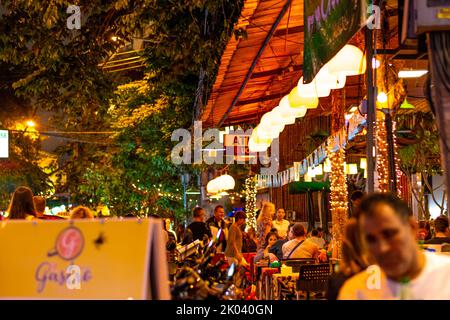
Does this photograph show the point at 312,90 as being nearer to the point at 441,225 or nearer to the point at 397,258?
the point at 441,225

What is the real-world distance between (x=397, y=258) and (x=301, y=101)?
27.6ft

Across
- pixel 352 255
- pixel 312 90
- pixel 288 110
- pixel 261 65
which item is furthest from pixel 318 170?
pixel 352 255

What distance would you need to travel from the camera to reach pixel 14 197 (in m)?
8.41

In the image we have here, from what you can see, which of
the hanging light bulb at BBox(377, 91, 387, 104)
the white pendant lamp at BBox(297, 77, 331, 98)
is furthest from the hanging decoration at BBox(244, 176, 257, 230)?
the hanging light bulb at BBox(377, 91, 387, 104)

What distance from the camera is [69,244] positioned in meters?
4.35

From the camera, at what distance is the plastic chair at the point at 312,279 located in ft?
36.4

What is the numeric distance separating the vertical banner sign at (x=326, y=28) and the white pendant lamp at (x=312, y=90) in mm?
1876

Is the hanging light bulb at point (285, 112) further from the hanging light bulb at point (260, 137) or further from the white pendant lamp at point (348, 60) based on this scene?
the white pendant lamp at point (348, 60)

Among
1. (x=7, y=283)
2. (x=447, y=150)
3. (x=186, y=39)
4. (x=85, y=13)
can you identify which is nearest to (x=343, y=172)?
(x=186, y=39)

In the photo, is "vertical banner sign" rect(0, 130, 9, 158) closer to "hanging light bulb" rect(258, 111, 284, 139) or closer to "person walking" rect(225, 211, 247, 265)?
"hanging light bulb" rect(258, 111, 284, 139)

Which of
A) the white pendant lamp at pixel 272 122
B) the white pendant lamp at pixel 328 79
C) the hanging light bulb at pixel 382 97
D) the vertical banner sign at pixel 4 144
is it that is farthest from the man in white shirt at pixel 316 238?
the vertical banner sign at pixel 4 144

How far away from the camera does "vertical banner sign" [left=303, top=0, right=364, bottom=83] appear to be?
22.4 feet

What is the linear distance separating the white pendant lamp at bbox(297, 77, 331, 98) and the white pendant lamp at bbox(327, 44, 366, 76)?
140 centimetres
